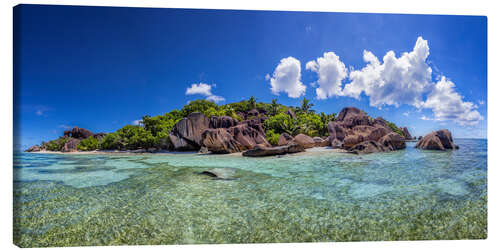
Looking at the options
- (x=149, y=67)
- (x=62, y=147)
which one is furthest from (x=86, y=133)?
(x=149, y=67)

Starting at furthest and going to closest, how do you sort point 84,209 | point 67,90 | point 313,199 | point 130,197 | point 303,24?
1. point 67,90
2. point 303,24
3. point 130,197
4. point 313,199
5. point 84,209

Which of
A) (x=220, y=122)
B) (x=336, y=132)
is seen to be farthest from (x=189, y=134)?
(x=336, y=132)

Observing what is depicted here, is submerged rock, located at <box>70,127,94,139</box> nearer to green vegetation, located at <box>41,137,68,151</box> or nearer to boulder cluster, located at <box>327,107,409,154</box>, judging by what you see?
green vegetation, located at <box>41,137,68,151</box>

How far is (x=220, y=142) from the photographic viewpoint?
12461 mm

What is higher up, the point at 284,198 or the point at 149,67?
the point at 149,67

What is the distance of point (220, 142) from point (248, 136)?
2.04 metres

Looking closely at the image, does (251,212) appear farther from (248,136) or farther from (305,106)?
(305,106)

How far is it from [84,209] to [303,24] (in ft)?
18.3

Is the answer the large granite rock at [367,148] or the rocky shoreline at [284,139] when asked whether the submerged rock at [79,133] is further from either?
the large granite rock at [367,148]

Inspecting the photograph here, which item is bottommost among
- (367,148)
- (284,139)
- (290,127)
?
(367,148)

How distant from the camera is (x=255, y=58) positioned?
5.71 m

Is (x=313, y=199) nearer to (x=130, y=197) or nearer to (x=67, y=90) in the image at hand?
(x=130, y=197)

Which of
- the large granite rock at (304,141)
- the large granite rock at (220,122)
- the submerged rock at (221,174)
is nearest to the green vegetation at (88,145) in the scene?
the large granite rock at (220,122)

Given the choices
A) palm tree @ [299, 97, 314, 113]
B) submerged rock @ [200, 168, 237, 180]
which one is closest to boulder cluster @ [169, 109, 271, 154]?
submerged rock @ [200, 168, 237, 180]
